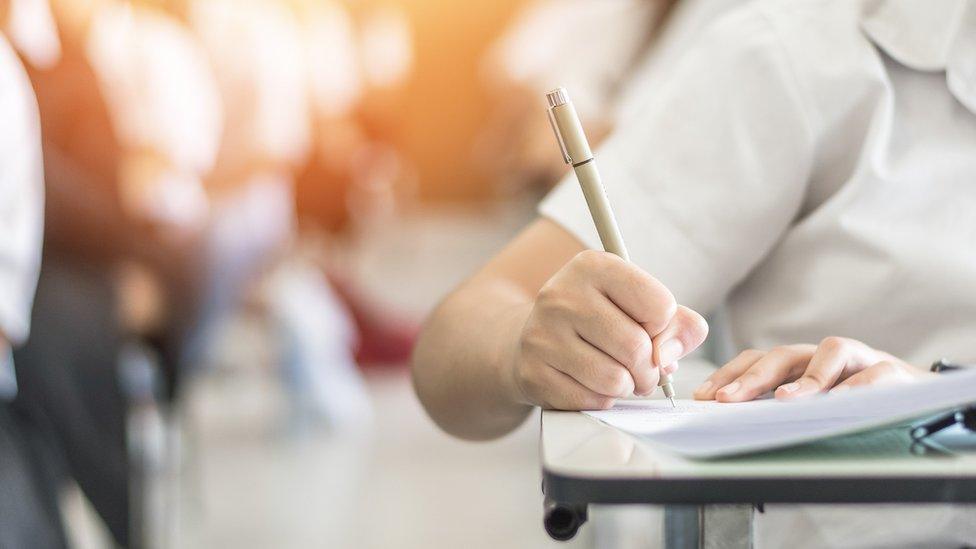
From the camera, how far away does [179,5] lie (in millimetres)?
2164

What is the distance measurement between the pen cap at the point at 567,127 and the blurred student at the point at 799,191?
0.17 m

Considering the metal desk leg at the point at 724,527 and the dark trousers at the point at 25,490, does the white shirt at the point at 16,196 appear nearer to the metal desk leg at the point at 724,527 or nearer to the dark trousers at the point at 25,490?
the dark trousers at the point at 25,490

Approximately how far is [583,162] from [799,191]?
10.8 inches

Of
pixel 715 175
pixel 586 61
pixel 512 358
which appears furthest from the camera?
pixel 586 61

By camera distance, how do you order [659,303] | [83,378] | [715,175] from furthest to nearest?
[83,378] → [715,175] → [659,303]

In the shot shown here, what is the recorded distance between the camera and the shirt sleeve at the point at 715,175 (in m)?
0.78

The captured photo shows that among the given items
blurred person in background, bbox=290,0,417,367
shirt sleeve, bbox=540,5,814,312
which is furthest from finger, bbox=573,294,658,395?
blurred person in background, bbox=290,0,417,367

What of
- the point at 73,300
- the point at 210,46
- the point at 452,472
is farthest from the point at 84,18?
the point at 452,472

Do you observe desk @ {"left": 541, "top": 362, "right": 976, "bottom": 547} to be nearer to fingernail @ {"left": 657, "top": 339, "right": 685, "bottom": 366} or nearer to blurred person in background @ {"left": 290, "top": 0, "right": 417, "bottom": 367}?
fingernail @ {"left": 657, "top": 339, "right": 685, "bottom": 366}

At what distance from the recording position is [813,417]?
440 millimetres

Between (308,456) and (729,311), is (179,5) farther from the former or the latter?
(729,311)

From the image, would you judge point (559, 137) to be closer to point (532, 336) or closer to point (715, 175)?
point (532, 336)

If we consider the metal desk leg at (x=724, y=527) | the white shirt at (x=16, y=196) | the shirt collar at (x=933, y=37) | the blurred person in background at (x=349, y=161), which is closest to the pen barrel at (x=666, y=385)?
the metal desk leg at (x=724, y=527)

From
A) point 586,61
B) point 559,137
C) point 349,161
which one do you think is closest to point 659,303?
point 559,137
